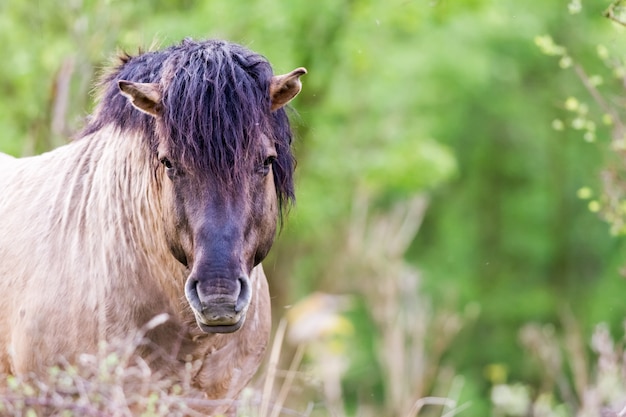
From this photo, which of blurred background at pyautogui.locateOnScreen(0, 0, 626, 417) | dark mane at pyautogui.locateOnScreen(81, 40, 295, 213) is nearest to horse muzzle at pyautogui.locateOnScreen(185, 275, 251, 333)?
dark mane at pyautogui.locateOnScreen(81, 40, 295, 213)

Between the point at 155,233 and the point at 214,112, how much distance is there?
63 cm

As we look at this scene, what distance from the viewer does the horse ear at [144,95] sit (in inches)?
179

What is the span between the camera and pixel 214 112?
4.54 metres

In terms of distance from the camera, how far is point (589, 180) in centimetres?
1977

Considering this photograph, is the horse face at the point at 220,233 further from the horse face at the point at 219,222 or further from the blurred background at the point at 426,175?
the blurred background at the point at 426,175

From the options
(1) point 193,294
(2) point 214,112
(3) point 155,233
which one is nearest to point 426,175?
(3) point 155,233

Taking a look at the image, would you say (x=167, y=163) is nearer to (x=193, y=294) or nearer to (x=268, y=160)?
(x=268, y=160)

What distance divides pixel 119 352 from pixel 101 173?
36.0 inches

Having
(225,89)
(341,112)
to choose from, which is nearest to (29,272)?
(225,89)

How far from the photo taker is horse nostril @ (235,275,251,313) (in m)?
4.32

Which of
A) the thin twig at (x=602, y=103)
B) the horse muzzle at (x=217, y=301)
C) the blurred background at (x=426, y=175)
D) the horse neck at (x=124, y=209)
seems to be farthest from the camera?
the blurred background at (x=426, y=175)

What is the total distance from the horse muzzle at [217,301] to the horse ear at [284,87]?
0.84 metres

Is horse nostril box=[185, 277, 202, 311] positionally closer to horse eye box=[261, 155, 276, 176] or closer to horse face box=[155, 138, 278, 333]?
horse face box=[155, 138, 278, 333]

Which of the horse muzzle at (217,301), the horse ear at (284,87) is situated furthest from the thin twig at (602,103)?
the horse muzzle at (217,301)
